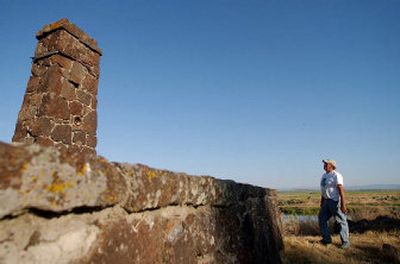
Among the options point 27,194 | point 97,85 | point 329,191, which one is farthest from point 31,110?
point 329,191

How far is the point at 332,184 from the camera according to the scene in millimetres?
6172

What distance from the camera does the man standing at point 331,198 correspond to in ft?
19.8

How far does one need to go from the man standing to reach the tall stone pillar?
14.9 feet

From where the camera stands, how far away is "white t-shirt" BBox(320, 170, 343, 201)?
611 cm

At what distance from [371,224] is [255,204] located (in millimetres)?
8719

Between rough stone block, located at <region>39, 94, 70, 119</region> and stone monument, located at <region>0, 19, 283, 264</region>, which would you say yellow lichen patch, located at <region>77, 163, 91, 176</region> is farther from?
rough stone block, located at <region>39, 94, 70, 119</region>

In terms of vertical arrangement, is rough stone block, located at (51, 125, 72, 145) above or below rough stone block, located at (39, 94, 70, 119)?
below

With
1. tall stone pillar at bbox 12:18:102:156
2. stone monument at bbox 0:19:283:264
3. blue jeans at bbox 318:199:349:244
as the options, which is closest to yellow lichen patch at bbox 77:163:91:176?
stone monument at bbox 0:19:283:264

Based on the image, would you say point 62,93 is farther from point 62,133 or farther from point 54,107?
point 62,133

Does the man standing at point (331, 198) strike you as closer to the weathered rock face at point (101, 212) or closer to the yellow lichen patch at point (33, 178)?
the weathered rock face at point (101, 212)

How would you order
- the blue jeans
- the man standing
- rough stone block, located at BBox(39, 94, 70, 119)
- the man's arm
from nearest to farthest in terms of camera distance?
rough stone block, located at BBox(39, 94, 70, 119), the blue jeans, the man's arm, the man standing

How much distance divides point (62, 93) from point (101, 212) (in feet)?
10.7

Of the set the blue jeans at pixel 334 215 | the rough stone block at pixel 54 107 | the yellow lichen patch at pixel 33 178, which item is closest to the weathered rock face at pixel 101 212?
the yellow lichen patch at pixel 33 178

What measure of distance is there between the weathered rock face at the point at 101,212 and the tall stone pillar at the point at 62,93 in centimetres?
249
